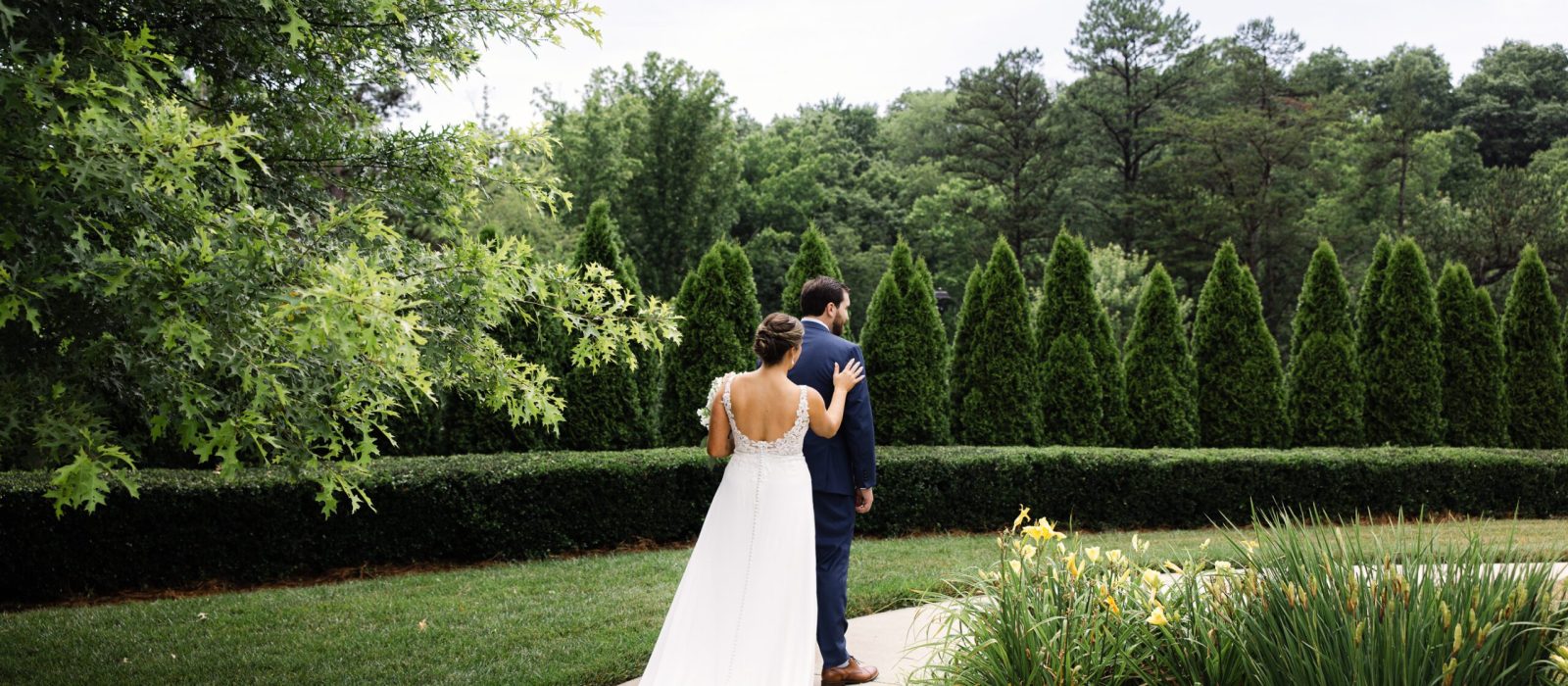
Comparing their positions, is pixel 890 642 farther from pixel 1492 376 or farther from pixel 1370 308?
pixel 1492 376

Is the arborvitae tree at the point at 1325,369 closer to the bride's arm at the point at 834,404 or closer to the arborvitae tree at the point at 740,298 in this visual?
the arborvitae tree at the point at 740,298

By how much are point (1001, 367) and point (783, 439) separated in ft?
29.4

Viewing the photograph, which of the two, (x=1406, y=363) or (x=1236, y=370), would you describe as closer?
(x=1236, y=370)

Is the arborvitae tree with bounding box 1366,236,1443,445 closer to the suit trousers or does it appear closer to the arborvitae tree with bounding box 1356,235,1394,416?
the arborvitae tree with bounding box 1356,235,1394,416

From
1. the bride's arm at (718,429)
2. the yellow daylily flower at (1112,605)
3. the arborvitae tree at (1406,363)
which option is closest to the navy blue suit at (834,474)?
the bride's arm at (718,429)

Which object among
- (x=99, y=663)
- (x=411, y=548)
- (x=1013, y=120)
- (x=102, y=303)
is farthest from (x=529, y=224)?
(x=102, y=303)

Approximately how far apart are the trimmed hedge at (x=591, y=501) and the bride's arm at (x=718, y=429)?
3323 millimetres

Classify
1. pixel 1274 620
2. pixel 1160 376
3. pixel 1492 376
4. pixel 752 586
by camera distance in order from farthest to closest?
pixel 1492 376 → pixel 1160 376 → pixel 752 586 → pixel 1274 620

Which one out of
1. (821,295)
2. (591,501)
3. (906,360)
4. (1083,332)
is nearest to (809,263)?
(906,360)

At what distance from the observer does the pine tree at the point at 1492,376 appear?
48.1 ft

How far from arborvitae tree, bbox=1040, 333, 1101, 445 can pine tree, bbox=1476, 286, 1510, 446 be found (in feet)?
19.6

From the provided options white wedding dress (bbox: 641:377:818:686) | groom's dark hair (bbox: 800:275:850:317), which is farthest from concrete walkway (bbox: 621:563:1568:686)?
groom's dark hair (bbox: 800:275:850:317)

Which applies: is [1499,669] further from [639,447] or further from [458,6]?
[639,447]

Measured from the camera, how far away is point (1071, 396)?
1355 centimetres
